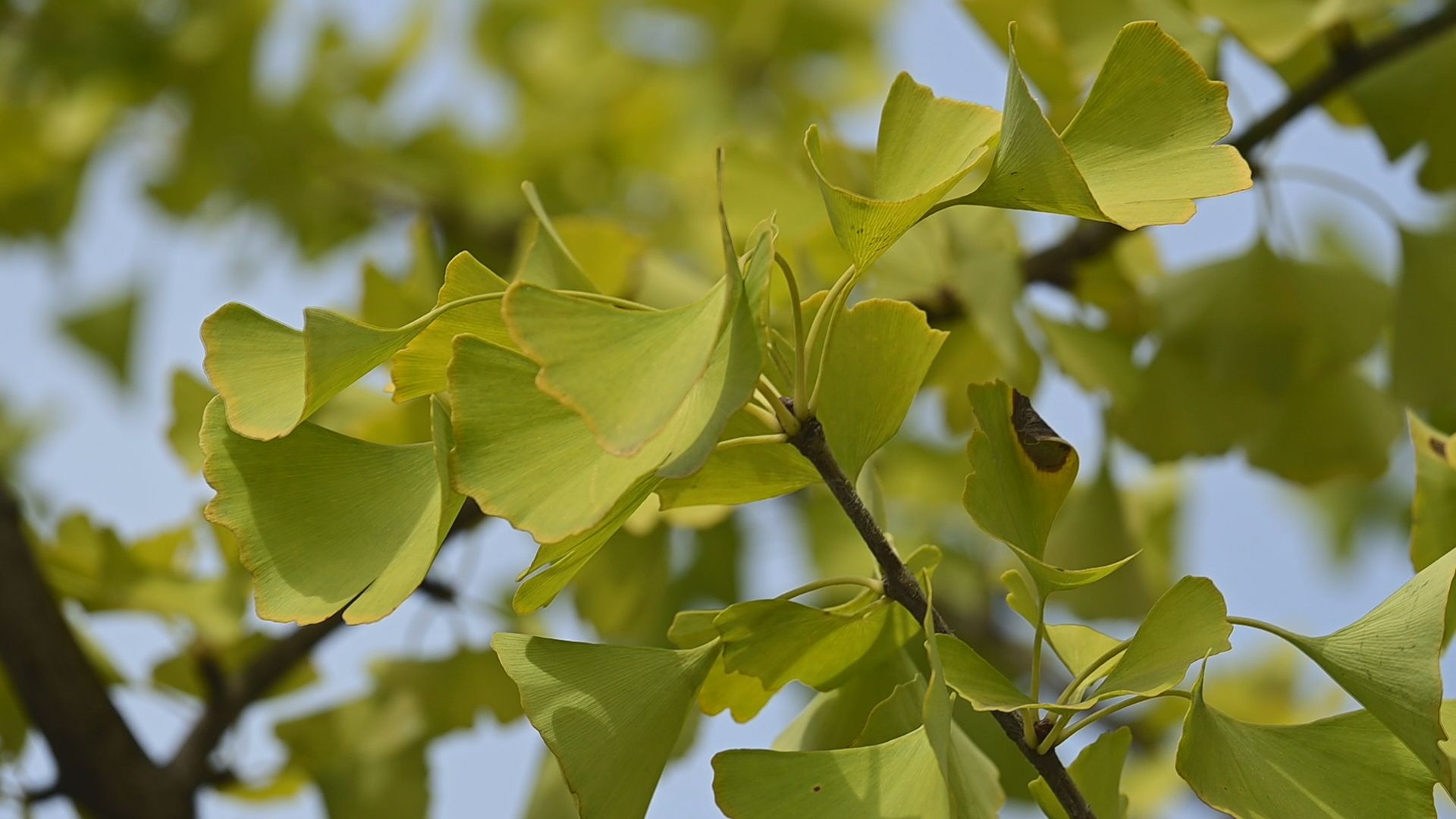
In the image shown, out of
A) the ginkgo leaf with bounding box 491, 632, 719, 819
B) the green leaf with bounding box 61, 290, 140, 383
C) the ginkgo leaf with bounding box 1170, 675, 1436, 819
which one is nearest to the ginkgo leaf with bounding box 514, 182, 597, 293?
the ginkgo leaf with bounding box 491, 632, 719, 819

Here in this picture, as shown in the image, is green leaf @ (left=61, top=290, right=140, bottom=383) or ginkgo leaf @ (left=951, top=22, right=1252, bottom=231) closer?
ginkgo leaf @ (left=951, top=22, right=1252, bottom=231)

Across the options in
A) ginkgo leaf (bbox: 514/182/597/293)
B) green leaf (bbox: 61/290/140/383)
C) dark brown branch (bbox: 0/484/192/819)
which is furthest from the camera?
green leaf (bbox: 61/290/140/383)

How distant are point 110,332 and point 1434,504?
4.45 feet

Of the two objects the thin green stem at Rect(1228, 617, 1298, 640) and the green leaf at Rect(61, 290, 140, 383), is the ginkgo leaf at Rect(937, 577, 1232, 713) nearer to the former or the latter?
the thin green stem at Rect(1228, 617, 1298, 640)

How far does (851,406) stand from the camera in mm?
389

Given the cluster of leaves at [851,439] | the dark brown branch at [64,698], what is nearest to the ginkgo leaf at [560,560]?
the cluster of leaves at [851,439]

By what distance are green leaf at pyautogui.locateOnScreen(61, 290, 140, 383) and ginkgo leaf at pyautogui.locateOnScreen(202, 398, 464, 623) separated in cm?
117

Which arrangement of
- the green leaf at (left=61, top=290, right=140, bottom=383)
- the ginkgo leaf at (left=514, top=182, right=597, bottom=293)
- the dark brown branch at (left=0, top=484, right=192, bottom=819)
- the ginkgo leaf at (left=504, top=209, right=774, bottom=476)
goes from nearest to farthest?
1. the ginkgo leaf at (left=504, top=209, right=774, bottom=476)
2. the ginkgo leaf at (left=514, top=182, right=597, bottom=293)
3. the dark brown branch at (left=0, top=484, right=192, bottom=819)
4. the green leaf at (left=61, top=290, right=140, bottom=383)

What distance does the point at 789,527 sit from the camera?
126cm

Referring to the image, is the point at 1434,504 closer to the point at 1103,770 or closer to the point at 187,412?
the point at 1103,770

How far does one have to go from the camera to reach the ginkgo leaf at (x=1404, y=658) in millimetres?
338

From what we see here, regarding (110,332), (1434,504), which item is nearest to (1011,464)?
(1434,504)

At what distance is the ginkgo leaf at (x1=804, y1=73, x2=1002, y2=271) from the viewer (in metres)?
0.35

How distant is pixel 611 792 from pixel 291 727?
0.42 meters
